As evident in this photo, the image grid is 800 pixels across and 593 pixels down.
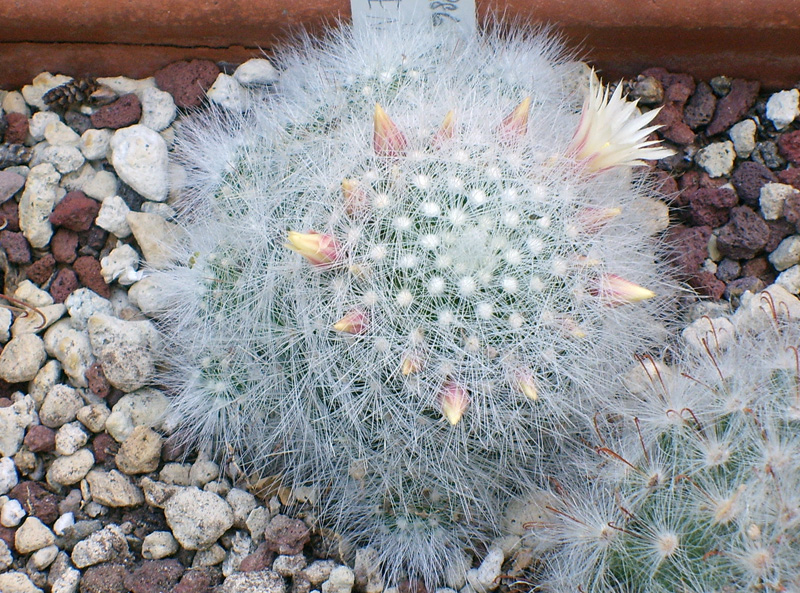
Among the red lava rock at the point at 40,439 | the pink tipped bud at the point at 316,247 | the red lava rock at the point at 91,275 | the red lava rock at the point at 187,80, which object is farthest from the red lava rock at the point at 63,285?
the pink tipped bud at the point at 316,247

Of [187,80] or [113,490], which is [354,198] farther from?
[187,80]

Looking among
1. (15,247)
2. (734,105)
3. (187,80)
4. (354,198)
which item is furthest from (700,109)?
(15,247)

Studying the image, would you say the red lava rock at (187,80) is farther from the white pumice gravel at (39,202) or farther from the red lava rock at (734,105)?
the red lava rock at (734,105)

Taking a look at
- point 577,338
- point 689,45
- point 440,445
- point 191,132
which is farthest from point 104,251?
point 689,45

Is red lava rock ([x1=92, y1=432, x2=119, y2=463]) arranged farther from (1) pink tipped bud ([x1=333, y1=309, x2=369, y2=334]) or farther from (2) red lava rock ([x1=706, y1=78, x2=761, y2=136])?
(2) red lava rock ([x1=706, y1=78, x2=761, y2=136])

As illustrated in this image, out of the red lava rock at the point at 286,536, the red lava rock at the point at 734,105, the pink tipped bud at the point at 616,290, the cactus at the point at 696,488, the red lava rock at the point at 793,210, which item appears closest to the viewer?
the cactus at the point at 696,488

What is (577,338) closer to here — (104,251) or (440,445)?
(440,445)
